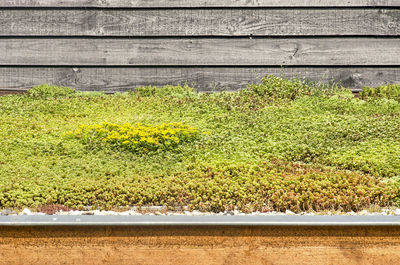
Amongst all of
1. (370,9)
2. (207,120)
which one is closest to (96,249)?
(207,120)

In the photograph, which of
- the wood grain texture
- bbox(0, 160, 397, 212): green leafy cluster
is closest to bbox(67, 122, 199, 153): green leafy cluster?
bbox(0, 160, 397, 212): green leafy cluster

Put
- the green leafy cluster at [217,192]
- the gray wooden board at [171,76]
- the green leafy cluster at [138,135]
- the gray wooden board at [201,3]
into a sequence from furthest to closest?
the gray wooden board at [171,76]
the gray wooden board at [201,3]
the green leafy cluster at [138,135]
the green leafy cluster at [217,192]

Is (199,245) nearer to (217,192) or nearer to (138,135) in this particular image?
(217,192)

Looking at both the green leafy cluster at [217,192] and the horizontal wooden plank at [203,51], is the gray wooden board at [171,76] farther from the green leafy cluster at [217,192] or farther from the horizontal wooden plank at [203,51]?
the green leafy cluster at [217,192]

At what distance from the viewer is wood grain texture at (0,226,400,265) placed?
2961mm

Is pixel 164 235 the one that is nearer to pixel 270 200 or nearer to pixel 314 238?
pixel 314 238

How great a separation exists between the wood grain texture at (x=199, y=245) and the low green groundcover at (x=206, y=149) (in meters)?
0.80

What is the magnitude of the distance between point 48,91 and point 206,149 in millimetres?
3930

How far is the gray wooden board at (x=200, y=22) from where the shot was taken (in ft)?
26.6

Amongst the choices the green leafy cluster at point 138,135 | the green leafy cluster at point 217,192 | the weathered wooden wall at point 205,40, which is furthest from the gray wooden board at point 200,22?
the green leafy cluster at point 217,192

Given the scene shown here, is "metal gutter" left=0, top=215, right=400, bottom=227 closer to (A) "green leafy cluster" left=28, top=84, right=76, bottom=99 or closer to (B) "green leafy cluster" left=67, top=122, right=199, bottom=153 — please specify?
(B) "green leafy cluster" left=67, top=122, right=199, bottom=153

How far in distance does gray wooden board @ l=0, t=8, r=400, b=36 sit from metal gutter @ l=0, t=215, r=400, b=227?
570 cm

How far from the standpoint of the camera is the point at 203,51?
8.17m

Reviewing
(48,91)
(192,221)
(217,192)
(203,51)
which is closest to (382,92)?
(203,51)
